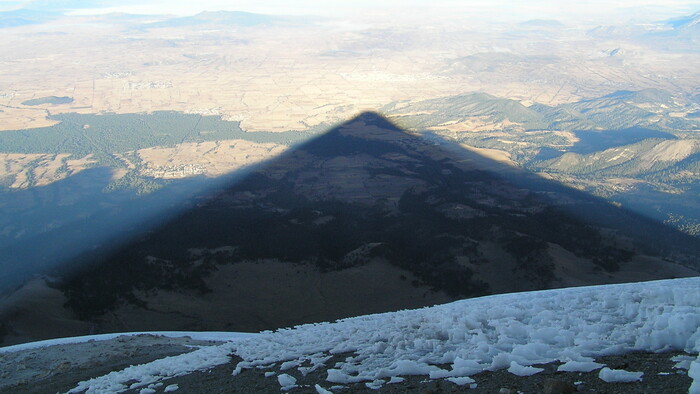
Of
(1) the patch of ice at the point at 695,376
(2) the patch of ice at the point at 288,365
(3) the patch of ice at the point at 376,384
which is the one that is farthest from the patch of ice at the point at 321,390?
(1) the patch of ice at the point at 695,376

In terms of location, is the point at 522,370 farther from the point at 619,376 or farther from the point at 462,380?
the point at 619,376

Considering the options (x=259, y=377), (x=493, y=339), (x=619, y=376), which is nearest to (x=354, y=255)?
(x=259, y=377)

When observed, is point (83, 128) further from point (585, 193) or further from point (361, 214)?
point (585, 193)

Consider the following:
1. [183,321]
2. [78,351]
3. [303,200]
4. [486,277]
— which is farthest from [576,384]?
[303,200]

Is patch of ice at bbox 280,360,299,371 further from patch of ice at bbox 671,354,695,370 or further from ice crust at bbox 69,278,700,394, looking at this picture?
patch of ice at bbox 671,354,695,370

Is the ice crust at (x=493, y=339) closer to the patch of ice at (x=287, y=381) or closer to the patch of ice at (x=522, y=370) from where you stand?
the patch of ice at (x=522, y=370)
